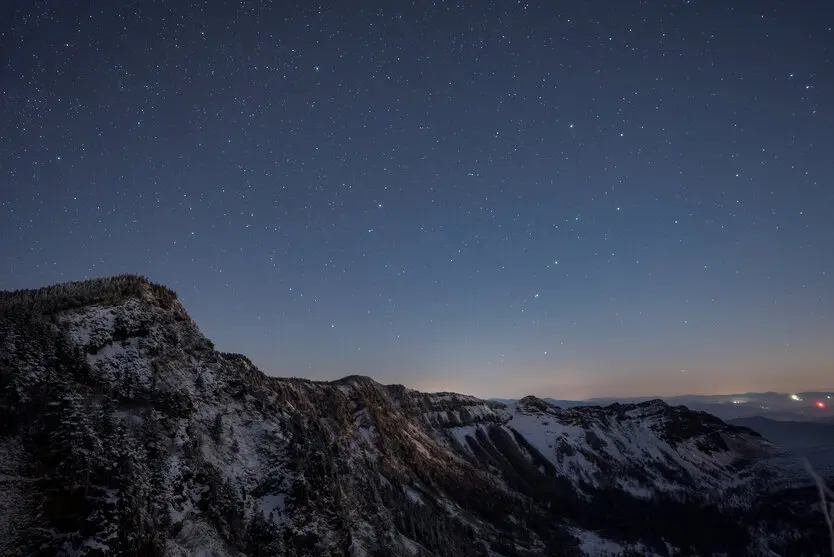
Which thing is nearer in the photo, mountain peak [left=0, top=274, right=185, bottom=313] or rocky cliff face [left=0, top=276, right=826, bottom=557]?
rocky cliff face [left=0, top=276, right=826, bottom=557]

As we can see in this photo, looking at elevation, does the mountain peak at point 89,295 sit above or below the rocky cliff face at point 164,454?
above

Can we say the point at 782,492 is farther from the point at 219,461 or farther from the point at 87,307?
the point at 87,307

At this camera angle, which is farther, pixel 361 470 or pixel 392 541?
pixel 361 470

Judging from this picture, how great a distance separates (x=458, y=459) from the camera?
129m

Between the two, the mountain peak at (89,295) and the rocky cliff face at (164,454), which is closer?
the rocky cliff face at (164,454)

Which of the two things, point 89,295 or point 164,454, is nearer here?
point 164,454

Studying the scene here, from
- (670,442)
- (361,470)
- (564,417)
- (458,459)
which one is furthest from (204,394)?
(670,442)

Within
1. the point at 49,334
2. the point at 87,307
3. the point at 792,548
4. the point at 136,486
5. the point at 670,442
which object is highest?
the point at 87,307

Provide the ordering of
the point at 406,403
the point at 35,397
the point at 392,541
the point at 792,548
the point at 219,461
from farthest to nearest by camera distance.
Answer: the point at 406,403 → the point at 792,548 → the point at 392,541 → the point at 219,461 → the point at 35,397

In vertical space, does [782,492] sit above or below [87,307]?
below

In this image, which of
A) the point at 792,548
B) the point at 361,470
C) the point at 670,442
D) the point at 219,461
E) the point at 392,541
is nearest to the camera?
the point at 219,461

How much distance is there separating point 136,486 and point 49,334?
12833 millimetres

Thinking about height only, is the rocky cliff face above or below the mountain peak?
below

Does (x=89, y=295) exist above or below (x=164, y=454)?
above
